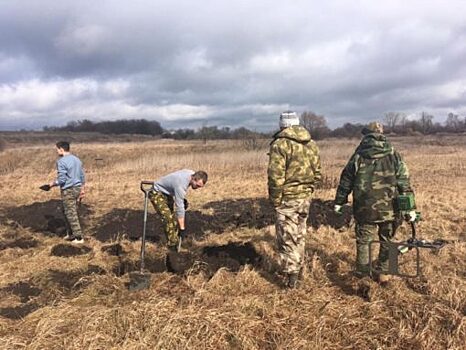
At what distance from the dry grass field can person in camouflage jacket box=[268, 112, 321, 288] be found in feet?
1.42

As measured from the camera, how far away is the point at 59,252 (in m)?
6.91

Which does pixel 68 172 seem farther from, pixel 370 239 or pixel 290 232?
pixel 370 239

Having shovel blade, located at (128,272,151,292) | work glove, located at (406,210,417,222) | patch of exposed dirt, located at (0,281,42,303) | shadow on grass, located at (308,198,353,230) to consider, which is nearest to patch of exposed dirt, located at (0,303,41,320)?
patch of exposed dirt, located at (0,281,42,303)

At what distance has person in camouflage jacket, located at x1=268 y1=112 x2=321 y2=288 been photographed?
4.77 m

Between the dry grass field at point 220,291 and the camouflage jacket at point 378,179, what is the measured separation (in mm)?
804

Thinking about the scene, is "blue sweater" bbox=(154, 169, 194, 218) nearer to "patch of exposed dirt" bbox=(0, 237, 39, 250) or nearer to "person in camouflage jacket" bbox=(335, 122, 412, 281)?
"person in camouflage jacket" bbox=(335, 122, 412, 281)

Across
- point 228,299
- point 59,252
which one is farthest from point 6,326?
point 59,252

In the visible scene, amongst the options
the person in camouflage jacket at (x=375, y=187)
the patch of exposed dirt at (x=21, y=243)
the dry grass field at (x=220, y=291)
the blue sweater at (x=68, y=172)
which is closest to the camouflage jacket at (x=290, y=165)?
the person in camouflage jacket at (x=375, y=187)

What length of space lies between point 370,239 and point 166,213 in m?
2.83

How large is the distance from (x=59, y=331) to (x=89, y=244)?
370 centimetres

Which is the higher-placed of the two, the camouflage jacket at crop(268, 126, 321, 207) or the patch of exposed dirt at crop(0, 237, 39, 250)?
the camouflage jacket at crop(268, 126, 321, 207)

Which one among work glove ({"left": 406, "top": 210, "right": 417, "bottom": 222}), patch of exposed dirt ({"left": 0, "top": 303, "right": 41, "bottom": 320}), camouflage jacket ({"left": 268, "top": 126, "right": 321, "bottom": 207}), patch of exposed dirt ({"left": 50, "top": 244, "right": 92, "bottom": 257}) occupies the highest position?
camouflage jacket ({"left": 268, "top": 126, "right": 321, "bottom": 207})

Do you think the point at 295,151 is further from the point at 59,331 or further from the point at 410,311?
the point at 59,331

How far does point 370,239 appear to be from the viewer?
496 cm
